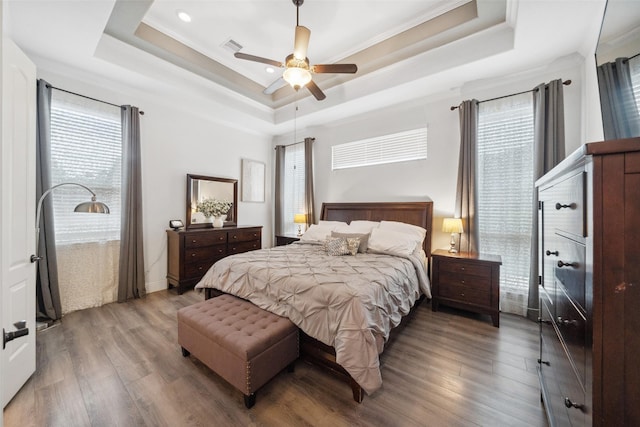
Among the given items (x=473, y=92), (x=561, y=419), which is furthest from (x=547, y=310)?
(x=473, y=92)

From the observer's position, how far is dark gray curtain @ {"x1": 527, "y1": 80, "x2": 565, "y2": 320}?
281 centimetres

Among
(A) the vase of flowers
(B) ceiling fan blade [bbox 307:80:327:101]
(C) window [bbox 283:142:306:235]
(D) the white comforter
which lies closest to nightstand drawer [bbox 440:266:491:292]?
(D) the white comforter

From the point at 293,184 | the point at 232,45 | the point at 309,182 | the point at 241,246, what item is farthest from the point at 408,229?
the point at 232,45

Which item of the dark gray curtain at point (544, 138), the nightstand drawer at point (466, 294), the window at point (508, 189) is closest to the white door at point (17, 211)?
the nightstand drawer at point (466, 294)

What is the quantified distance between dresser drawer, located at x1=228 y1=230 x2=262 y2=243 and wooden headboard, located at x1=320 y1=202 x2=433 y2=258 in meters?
1.26

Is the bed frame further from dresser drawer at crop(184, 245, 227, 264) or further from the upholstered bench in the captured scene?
dresser drawer at crop(184, 245, 227, 264)

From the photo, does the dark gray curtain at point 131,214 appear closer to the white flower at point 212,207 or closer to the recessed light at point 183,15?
the white flower at point 212,207

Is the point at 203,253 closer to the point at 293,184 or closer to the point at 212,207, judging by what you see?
the point at 212,207

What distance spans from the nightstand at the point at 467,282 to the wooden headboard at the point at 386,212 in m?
0.45

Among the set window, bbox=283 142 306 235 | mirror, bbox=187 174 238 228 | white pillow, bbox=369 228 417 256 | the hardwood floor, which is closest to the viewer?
the hardwood floor

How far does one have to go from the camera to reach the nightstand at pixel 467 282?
2.86m

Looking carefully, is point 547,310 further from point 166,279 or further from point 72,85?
point 72,85

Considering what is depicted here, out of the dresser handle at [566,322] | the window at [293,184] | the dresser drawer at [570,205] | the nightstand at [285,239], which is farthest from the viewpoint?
the window at [293,184]

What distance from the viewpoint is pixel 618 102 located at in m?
1.34
